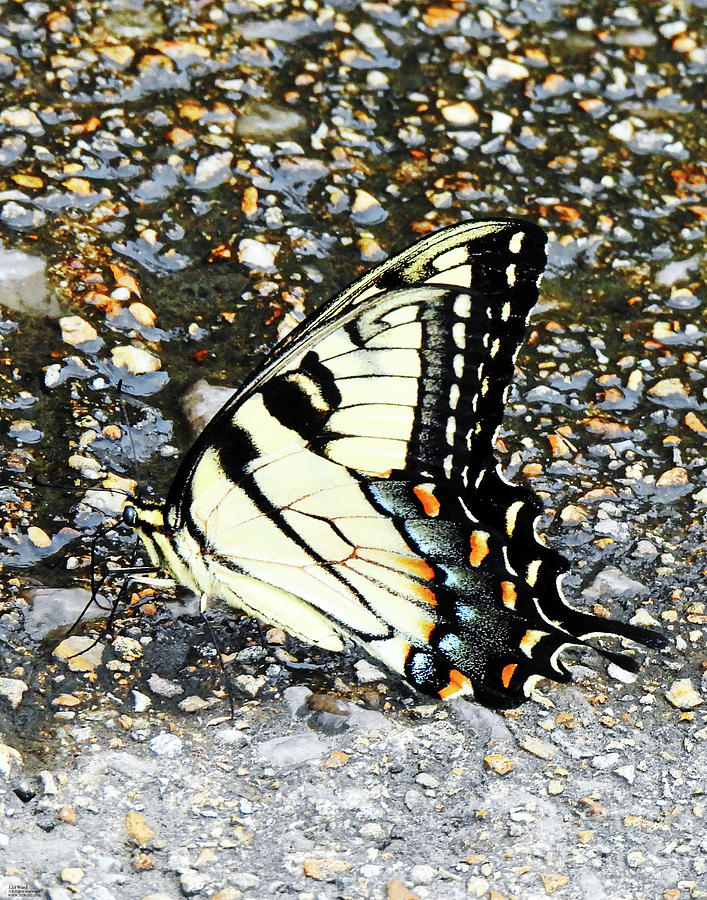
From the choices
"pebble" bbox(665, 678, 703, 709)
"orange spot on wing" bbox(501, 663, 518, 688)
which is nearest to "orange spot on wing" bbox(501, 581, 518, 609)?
"orange spot on wing" bbox(501, 663, 518, 688)

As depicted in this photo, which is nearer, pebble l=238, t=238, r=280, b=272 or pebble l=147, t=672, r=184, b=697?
pebble l=147, t=672, r=184, b=697

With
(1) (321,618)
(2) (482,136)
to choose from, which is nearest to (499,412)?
(1) (321,618)

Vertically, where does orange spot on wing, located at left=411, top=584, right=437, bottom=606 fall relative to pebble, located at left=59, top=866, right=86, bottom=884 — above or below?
above

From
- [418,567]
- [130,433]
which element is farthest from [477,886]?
[130,433]

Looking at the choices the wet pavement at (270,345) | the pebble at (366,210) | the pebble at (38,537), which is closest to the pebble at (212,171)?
the wet pavement at (270,345)

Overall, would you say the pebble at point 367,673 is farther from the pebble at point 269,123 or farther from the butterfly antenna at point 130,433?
the pebble at point 269,123

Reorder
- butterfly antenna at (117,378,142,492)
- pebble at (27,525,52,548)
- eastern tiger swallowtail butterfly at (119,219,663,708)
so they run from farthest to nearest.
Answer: butterfly antenna at (117,378,142,492), pebble at (27,525,52,548), eastern tiger swallowtail butterfly at (119,219,663,708)

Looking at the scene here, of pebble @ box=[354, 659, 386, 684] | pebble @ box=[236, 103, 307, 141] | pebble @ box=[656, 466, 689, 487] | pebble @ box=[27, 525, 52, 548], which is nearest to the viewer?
pebble @ box=[354, 659, 386, 684]

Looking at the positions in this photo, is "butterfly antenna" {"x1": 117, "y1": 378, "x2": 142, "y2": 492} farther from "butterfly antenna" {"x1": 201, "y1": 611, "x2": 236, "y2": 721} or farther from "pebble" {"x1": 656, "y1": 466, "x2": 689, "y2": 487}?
"pebble" {"x1": 656, "y1": 466, "x2": 689, "y2": 487}
